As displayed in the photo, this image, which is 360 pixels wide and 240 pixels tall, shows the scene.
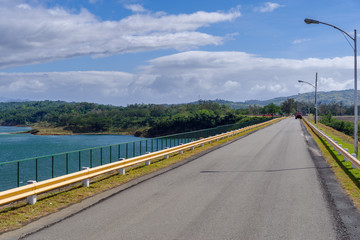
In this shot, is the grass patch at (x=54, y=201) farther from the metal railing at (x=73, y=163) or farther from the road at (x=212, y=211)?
the road at (x=212, y=211)

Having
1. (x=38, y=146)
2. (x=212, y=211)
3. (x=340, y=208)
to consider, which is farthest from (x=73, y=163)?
(x=38, y=146)

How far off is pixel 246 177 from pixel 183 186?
121 inches

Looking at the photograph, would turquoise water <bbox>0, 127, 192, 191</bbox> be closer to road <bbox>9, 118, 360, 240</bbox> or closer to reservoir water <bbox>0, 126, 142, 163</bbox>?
reservoir water <bbox>0, 126, 142, 163</bbox>

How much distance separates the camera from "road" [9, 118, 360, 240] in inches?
288

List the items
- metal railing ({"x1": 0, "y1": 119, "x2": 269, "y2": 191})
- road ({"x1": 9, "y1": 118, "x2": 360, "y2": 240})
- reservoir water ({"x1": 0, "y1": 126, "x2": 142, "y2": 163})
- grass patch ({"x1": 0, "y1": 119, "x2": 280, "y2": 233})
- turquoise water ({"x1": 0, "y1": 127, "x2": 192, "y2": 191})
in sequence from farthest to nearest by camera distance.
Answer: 1. reservoir water ({"x1": 0, "y1": 126, "x2": 142, "y2": 163})
2. turquoise water ({"x1": 0, "y1": 127, "x2": 192, "y2": 191})
3. metal railing ({"x1": 0, "y1": 119, "x2": 269, "y2": 191})
4. grass patch ({"x1": 0, "y1": 119, "x2": 280, "y2": 233})
5. road ({"x1": 9, "y1": 118, "x2": 360, "y2": 240})

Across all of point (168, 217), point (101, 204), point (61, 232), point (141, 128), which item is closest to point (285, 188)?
point (168, 217)

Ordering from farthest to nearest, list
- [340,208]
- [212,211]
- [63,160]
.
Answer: [63,160] → [340,208] → [212,211]

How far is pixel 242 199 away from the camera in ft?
33.7

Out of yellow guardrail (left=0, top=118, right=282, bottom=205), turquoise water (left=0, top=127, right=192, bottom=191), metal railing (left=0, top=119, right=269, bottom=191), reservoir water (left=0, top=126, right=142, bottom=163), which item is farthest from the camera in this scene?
reservoir water (left=0, top=126, right=142, bottom=163)

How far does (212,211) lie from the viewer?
895 centimetres

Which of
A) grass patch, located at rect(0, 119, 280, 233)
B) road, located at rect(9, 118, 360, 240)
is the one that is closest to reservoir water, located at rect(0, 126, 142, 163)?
grass patch, located at rect(0, 119, 280, 233)

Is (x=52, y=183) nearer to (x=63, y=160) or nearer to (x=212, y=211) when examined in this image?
(x=212, y=211)

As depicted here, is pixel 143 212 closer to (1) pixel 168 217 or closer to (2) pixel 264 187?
(1) pixel 168 217

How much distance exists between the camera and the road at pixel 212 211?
7303mm
